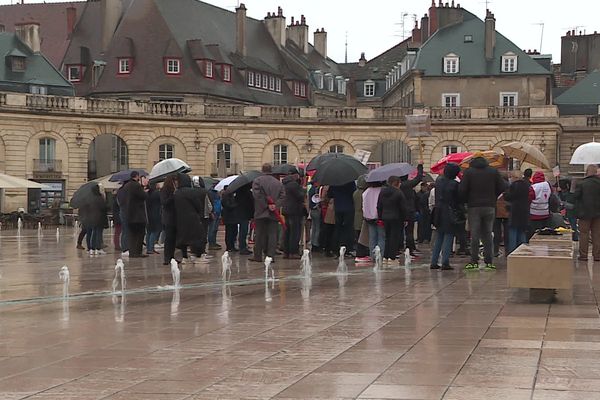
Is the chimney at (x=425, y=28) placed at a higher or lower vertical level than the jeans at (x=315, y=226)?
higher

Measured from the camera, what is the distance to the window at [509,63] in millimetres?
60062

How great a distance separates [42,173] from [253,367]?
44012 millimetres

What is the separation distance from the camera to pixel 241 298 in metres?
12.5

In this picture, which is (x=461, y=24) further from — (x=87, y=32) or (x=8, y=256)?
(x=8, y=256)

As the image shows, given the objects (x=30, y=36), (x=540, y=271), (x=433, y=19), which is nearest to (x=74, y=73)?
(x=30, y=36)

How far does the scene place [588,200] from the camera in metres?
18.1

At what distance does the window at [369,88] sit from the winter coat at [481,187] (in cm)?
6516

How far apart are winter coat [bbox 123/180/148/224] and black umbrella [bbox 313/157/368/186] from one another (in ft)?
11.0

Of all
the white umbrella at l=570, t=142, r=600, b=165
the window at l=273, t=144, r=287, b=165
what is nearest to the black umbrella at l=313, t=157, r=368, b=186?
the white umbrella at l=570, t=142, r=600, b=165

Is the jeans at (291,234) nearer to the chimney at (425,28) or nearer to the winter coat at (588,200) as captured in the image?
the winter coat at (588,200)

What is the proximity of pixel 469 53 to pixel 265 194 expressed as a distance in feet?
148

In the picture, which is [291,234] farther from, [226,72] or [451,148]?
[226,72]

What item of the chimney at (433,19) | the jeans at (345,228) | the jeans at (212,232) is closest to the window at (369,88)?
the chimney at (433,19)

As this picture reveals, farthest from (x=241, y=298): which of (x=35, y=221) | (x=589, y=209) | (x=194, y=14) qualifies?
(x=194, y=14)
